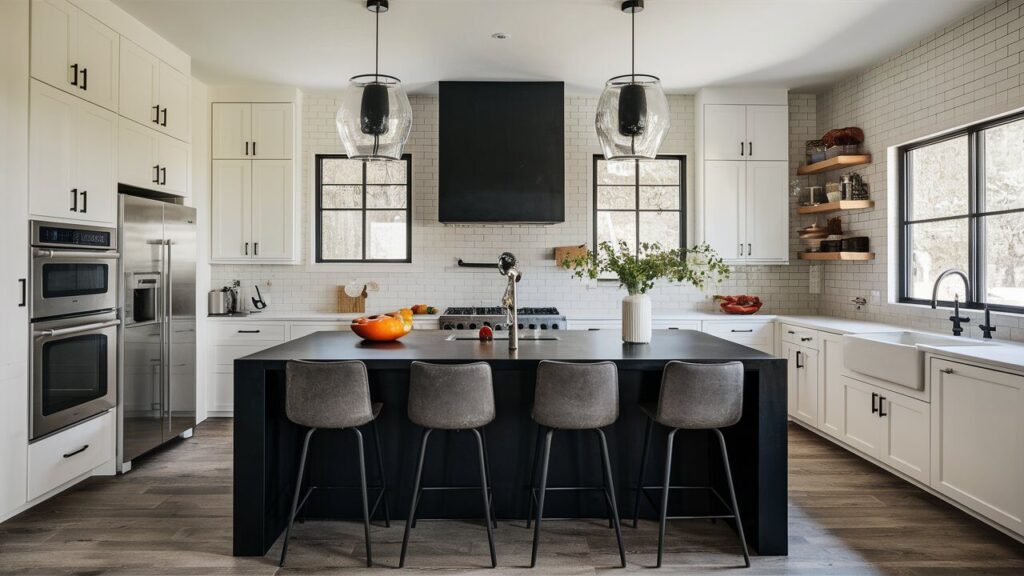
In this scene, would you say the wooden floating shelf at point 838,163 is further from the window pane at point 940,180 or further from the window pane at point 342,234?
the window pane at point 342,234

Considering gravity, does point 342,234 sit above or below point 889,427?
above

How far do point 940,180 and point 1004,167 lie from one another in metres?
0.59

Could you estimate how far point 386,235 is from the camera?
239 inches

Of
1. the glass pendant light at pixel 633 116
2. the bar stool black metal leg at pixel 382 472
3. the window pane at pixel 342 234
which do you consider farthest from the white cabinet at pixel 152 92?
the glass pendant light at pixel 633 116

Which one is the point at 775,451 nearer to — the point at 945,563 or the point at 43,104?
the point at 945,563

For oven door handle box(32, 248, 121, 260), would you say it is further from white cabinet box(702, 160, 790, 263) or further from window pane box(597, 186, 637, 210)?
white cabinet box(702, 160, 790, 263)

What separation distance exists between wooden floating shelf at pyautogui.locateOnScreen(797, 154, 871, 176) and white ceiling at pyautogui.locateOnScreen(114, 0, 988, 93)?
2.47 feet

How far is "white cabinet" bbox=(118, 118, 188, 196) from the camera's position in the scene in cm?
407

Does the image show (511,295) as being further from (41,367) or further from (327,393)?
(41,367)

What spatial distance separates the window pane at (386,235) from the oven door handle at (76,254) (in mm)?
2407

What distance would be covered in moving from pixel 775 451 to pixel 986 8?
327cm

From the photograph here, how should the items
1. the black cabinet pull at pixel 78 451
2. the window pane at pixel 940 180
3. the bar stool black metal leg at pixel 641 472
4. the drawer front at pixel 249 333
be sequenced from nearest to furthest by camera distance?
the bar stool black metal leg at pixel 641 472 < the black cabinet pull at pixel 78 451 < the window pane at pixel 940 180 < the drawer front at pixel 249 333

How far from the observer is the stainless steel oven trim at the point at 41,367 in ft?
10.8

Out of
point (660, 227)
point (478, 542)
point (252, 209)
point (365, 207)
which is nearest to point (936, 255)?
point (660, 227)
